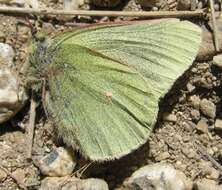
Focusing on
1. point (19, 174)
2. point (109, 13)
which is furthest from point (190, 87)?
point (19, 174)

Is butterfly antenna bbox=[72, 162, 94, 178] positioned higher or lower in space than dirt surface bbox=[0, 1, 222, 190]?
lower

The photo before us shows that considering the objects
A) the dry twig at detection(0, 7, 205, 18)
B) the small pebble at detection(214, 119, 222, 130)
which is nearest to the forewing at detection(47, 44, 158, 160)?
the dry twig at detection(0, 7, 205, 18)

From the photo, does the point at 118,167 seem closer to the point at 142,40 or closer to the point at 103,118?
the point at 103,118

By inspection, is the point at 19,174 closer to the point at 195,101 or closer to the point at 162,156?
the point at 162,156

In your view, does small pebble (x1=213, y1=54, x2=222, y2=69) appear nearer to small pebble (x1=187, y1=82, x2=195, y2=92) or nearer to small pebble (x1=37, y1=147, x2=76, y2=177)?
small pebble (x1=187, y1=82, x2=195, y2=92)

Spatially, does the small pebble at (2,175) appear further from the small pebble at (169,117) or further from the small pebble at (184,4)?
the small pebble at (184,4)

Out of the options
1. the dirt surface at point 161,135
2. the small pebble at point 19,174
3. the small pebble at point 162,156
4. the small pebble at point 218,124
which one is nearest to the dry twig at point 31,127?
the dirt surface at point 161,135

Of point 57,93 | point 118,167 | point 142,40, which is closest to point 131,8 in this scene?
point 142,40

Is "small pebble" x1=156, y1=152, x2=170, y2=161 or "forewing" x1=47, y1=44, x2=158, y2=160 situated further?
"small pebble" x1=156, y1=152, x2=170, y2=161
